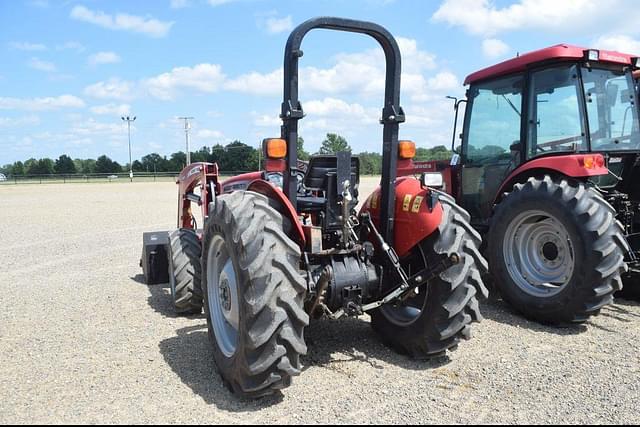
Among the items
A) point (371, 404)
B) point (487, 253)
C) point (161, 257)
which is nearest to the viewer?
point (371, 404)

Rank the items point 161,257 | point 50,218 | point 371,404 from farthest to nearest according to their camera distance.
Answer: point 50,218 < point 161,257 < point 371,404

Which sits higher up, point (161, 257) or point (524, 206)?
point (524, 206)

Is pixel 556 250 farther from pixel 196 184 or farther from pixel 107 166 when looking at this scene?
pixel 107 166

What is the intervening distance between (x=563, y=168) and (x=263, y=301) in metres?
3.65

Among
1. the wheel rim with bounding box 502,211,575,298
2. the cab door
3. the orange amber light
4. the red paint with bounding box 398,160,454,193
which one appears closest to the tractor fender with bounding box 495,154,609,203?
the cab door

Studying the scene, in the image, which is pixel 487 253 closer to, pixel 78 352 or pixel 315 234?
pixel 315 234

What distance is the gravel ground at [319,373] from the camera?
3.26m

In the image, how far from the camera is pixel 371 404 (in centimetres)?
336

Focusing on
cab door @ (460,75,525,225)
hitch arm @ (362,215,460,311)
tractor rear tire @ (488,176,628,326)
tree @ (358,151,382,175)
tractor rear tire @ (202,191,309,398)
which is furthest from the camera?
cab door @ (460,75,525,225)

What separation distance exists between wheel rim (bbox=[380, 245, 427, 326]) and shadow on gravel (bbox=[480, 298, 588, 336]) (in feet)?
4.32

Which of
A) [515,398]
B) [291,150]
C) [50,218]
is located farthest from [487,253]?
[50,218]

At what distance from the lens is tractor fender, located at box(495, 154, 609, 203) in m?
5.21

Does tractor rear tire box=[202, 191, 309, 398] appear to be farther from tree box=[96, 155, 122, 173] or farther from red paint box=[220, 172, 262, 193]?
tree box=[96, 155, 122, 173]

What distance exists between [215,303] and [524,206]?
10.6ft
